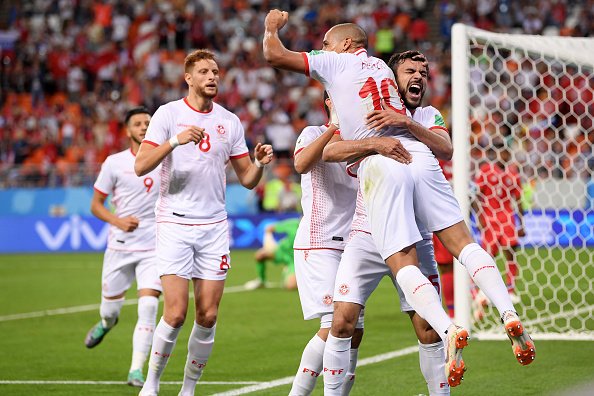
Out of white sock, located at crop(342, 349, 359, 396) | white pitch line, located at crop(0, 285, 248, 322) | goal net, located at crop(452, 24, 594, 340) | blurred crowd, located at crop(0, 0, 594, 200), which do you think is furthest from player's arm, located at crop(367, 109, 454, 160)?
blurred crowd, located at crop(0, 0, 594, 200)

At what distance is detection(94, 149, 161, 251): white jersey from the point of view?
957 centimetres

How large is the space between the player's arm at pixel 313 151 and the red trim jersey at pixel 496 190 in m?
6.12

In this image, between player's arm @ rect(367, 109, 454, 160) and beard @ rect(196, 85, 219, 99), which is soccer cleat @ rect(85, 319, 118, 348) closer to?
beard @ rect(196, 85, 219, 99)

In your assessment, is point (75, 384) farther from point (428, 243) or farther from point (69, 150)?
point (69, 150)

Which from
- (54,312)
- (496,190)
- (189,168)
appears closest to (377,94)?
(189,168)

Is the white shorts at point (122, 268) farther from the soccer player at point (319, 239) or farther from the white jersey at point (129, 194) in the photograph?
the soccer player at point (319, 239)

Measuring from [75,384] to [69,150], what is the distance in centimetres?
1992

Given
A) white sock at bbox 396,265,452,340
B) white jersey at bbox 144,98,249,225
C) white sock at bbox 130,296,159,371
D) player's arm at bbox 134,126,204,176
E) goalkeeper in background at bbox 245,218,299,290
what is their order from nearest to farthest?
white sock at bbox 396,265,452,340, player's arm at bbox 134,126,204,176, white jersey at bbox 144,98,249,225, white sock at bbox 130,296,159,371, goalkeeper in background at bbox 245,218,299,290

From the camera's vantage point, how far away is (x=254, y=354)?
1020cm

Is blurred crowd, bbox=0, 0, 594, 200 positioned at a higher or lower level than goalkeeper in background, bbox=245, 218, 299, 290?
higher

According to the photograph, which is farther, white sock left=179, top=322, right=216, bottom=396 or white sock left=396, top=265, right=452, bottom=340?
white sock left=179, top=322, right=216, bottom=396

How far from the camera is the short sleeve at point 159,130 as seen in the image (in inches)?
297

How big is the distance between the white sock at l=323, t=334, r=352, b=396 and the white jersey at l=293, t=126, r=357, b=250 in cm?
80

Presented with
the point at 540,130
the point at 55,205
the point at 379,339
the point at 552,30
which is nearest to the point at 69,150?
the point at 55,205
